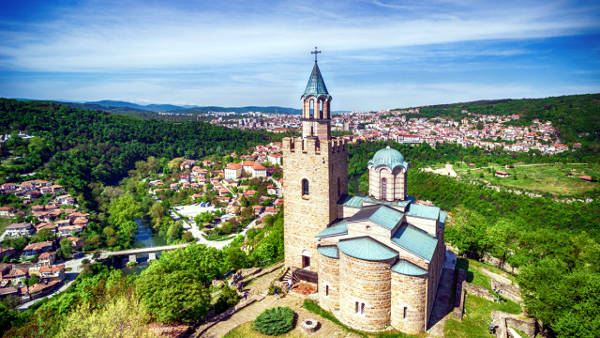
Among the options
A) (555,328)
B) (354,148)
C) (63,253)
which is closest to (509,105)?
(354,148)

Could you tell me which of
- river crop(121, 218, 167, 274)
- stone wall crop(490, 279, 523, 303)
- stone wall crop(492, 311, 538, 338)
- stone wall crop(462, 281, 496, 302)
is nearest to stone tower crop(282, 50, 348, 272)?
stone wall crop(462, 281, 496, 302)

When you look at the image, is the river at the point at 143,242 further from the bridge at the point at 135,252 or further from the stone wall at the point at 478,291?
the stone wall at the point at 478,291

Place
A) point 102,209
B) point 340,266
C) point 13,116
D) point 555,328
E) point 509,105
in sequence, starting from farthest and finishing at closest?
1. point 509,105
2. point 13,116
3. point 102,209
4. point 340,266
5. point 555,328

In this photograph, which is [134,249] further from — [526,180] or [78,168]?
[526,180]

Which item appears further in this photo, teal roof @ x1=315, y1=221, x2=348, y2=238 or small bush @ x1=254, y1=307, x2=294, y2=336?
teal roof @ x1=315, y1=221, x2=348, y2=238

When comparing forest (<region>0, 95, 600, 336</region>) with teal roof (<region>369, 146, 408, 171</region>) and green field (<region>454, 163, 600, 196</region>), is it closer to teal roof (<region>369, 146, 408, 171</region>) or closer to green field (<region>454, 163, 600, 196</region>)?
green field (<region>454, 163, 600, 196</region>)

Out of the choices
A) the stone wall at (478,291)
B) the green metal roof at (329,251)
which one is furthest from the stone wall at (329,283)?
the stone wall at (478,291)

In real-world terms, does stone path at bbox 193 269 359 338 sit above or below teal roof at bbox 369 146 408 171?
below
